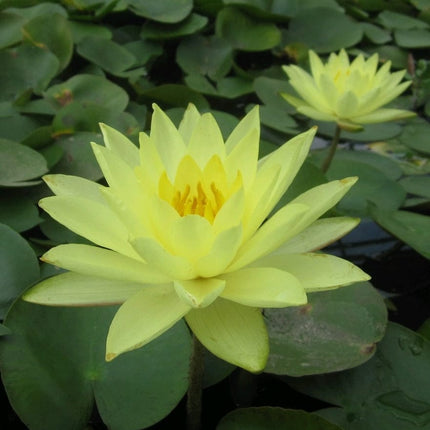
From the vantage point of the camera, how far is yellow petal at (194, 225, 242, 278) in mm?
720

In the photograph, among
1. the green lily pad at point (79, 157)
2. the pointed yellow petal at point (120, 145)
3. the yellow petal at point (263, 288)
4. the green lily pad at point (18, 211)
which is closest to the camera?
the yellow petal at point (263, 288)

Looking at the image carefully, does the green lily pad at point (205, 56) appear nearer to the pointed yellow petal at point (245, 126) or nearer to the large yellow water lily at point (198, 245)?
the pointed yellow petal at point (245, 126)

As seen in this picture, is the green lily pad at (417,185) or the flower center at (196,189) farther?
the green lily pad at (417,185)

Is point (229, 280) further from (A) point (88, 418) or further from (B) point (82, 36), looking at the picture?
(B) point (82, 36)

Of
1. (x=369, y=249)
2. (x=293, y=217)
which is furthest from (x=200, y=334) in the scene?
(x=369, y=249)

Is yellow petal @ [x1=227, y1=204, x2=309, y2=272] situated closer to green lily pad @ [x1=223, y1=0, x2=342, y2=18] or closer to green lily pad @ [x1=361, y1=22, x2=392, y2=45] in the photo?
green lily pad @ [x1=223, y1=0, x2=342, y2=18]

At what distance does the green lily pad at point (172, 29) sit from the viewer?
249cm

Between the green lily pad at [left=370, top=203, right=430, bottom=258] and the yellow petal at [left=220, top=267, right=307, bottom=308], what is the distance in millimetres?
715

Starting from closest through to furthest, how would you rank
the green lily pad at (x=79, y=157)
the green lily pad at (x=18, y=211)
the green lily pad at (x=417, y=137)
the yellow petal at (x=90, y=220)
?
the yellow petal at (x=90, y=220)
the green lily pad at (x=18, y=211)
the green lily pad at (x=79, y=157)
the green lily pad at (x=417, y=137)

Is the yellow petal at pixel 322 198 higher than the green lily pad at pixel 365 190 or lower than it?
higher

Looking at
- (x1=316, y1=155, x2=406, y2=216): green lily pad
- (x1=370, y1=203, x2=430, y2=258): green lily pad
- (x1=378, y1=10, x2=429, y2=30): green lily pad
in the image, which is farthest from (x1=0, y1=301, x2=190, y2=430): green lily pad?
(x1=378, y1=10, x2=429, y2=30): green lily pad

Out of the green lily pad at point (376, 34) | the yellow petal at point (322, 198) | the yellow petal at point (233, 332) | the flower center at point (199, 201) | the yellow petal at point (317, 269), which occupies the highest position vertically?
the yellow petal at point (322, 198)

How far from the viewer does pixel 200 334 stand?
772 mm

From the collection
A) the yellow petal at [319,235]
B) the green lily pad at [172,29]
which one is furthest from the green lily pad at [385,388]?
the green lily pad at [172,29]
